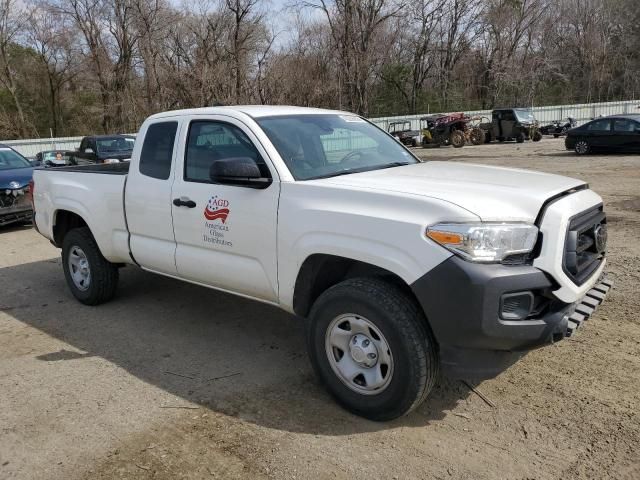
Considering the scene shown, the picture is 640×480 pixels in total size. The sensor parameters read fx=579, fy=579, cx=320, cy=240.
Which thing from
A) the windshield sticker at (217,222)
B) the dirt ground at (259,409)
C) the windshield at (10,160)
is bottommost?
the dirt ground at (259,409)

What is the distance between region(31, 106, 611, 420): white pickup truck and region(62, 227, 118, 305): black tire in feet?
2.47

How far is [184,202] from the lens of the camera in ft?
14.6

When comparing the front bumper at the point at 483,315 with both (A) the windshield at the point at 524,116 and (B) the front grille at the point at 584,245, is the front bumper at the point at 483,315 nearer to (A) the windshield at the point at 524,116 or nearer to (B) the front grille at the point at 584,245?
(B) the front grille at the point at 584,245

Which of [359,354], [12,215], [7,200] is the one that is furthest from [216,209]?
[7,200]

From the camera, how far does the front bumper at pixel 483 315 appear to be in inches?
116

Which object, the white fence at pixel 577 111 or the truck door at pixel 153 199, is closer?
the truck door at pixel 153 199

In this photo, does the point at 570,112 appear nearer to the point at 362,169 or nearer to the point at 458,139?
the point at 458,139

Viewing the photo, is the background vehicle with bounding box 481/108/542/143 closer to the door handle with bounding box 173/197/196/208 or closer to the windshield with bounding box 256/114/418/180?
the windshield with bounding box 256/114/418/180

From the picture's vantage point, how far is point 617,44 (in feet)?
177

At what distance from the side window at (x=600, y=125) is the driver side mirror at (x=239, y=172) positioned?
20092mm

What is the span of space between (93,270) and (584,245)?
4.38 metres

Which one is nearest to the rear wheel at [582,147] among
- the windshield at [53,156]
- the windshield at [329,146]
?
the windshield at [53,156]

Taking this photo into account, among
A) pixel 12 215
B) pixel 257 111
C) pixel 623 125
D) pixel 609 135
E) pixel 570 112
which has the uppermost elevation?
pixel 570 112

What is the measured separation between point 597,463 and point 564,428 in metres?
0.33
